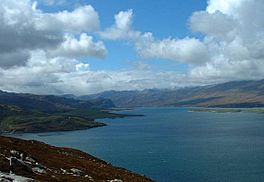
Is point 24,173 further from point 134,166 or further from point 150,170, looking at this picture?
point 134,166

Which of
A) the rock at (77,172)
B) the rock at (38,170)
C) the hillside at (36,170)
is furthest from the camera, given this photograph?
the rock at (77,172)

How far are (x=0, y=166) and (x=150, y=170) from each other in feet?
463

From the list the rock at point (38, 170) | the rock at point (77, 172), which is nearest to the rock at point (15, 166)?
the rock at point (38, 170)

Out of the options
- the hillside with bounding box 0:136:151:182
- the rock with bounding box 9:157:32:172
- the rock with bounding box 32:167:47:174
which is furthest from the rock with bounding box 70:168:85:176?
the rock with bounding box 9:157:32:172

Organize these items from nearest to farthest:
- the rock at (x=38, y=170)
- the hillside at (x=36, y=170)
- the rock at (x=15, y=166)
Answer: the hillside at (x=36, y=170) < the rock at (x=15, y=166) < the rock at (x=38, y=170)

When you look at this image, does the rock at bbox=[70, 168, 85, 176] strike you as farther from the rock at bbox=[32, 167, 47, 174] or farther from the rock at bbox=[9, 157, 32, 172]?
the rock at bbox=[9, 157, 32, 172]

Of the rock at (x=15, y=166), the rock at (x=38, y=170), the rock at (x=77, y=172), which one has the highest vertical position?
the rock at (x=15, y=166)

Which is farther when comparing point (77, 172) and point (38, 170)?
point (77, 172)

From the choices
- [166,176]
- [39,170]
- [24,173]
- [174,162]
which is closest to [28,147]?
[39,170]

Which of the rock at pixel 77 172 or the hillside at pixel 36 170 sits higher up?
the hillside at pixel 36 170

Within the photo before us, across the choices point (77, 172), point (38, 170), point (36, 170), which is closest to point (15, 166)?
point (36, 170)

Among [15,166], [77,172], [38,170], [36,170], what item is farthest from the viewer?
[77,172]

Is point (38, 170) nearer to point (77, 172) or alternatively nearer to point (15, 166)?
point (15, 166)

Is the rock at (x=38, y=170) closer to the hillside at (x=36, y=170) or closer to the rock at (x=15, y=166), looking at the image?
the hillside at (x=36, y=170)
